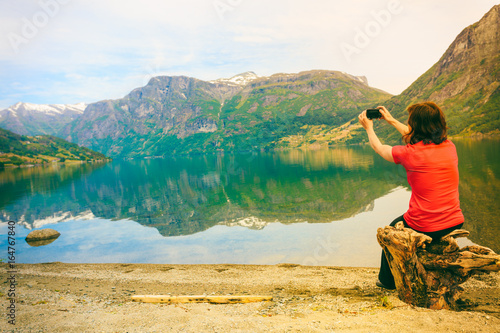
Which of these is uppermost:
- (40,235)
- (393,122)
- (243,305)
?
(393,122)

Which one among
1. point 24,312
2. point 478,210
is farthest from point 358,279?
point 478,210

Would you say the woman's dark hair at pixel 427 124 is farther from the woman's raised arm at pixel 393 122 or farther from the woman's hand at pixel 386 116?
the woman's hand at pixel 386 116

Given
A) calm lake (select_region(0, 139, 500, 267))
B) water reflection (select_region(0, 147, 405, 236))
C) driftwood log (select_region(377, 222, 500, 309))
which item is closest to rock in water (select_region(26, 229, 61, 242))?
calm lake (select_region(0, 139, 500, 267))

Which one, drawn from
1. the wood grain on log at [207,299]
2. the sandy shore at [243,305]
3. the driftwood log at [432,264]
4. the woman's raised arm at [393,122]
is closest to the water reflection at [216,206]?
the sandy shore at [243,305]

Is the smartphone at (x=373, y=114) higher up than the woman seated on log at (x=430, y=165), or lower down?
A: higher up

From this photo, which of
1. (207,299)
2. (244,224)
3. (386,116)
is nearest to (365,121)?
(386,116)

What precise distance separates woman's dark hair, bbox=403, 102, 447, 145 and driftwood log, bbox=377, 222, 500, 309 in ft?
7.74

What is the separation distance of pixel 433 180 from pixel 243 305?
22.0 feet

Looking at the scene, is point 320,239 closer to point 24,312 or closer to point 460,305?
point 460,305

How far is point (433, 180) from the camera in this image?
657 cm

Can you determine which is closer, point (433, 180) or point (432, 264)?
point (433, 180)

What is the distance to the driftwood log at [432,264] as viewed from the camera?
7070 mm

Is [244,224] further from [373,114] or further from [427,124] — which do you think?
[427,124]

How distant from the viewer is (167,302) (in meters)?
9.89
